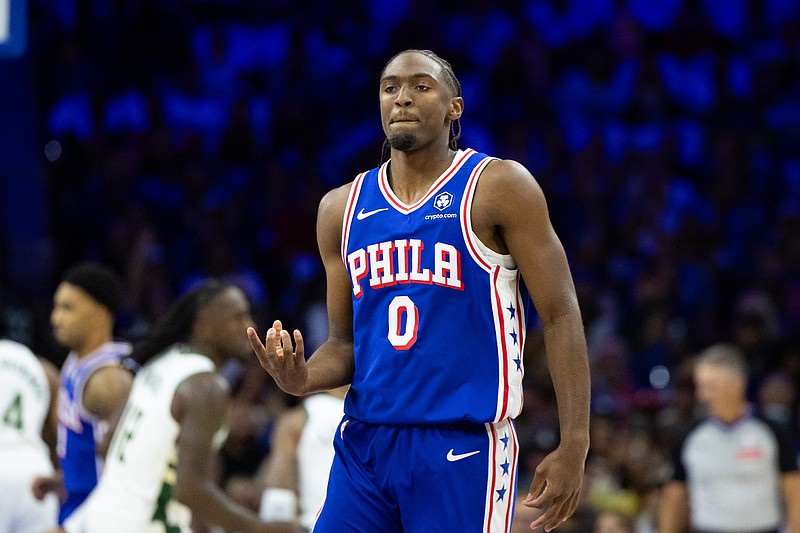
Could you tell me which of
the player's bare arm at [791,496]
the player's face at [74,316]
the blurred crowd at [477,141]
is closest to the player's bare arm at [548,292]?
the player's face at [74,316]

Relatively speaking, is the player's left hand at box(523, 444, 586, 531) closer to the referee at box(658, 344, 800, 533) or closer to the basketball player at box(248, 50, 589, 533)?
the basketball player at box(248, 50, 589, 533)

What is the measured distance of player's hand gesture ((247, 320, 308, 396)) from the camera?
3725mm

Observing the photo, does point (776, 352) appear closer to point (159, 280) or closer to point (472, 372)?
point (159, 280)

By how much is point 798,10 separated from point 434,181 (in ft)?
34.5

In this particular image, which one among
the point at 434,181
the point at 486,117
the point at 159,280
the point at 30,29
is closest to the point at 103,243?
the point at 159,280

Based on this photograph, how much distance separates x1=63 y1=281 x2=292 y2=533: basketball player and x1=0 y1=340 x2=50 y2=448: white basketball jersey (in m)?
1.20

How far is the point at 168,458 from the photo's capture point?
18.4 feet

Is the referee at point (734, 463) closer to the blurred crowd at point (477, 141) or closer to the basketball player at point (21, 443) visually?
the blurred crowd at point (477, 141)

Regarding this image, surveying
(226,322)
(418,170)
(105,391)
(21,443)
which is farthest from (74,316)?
(418,170)

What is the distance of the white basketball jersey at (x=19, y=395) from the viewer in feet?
22.4

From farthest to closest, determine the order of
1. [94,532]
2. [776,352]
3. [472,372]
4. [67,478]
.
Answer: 1. [776,352]
2. [67,478]
3. [94,532]
4. [472,372]

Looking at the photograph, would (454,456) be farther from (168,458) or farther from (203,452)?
(168,458)

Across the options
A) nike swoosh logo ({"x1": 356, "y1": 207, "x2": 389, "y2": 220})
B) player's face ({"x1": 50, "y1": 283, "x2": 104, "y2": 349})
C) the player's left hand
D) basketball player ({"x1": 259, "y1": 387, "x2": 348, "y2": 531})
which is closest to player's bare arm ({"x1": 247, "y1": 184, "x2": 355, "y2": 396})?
nike swoosh logo ({"x1": 356, "y1": 207, "x2": 389, "y2": 220})

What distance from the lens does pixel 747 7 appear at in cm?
1344
